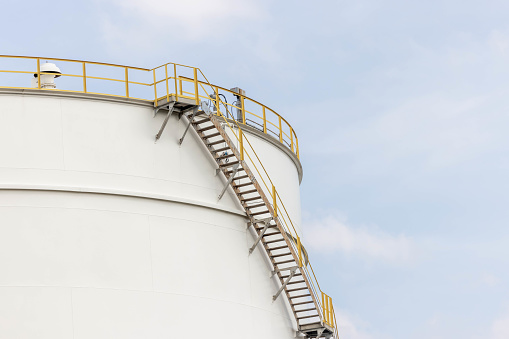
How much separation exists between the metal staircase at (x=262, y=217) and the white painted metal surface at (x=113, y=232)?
0.78ft

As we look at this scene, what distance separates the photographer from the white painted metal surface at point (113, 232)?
639 inches

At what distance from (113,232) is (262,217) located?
3.65 m

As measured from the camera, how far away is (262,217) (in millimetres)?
19391


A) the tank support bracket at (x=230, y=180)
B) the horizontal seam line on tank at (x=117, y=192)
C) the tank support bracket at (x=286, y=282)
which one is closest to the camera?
the horizontal seam line on tank at (x=117, y=192)

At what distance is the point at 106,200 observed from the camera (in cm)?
1717

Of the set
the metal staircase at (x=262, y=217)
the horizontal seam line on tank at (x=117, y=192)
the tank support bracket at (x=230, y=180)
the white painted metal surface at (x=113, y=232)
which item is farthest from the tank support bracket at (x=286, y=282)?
the tank support bracket at (x=230, y=180)

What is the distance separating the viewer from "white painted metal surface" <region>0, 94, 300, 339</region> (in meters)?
16.2

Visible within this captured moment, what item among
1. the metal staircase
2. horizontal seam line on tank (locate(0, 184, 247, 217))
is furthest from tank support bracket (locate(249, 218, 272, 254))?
horizontal seam line on tank (locate(0, 184, 247, 217))

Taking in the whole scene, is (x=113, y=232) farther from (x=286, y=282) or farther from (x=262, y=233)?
(x=286, y=282)

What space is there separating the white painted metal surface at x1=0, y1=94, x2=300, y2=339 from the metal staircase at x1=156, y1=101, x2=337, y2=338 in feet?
0.78

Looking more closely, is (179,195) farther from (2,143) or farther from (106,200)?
(2,143)

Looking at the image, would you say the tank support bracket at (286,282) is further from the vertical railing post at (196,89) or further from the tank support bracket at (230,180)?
the vertical railing post at (196,89)

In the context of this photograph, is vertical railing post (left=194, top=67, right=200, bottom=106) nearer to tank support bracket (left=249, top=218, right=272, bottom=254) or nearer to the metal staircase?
the metal staircase

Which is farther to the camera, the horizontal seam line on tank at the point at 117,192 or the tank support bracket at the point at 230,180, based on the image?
the tank support bracket at the point at 230,180
